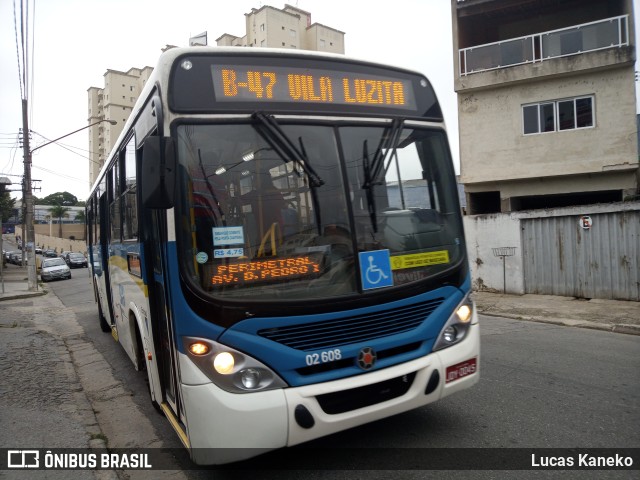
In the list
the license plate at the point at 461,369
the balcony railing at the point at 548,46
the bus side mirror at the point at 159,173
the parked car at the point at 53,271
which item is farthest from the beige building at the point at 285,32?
the license plate at the point at 461,369

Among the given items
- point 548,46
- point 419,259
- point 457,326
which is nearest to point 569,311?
point 457,326

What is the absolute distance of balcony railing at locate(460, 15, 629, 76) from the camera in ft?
51.6

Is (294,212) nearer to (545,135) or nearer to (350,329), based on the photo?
(350,329)

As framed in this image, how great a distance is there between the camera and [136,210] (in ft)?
14.8

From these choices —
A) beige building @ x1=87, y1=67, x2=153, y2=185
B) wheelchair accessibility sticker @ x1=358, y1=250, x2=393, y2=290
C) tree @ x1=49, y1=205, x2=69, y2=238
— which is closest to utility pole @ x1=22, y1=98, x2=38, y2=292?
wheelchair accessibility sticker @ x1=358, y1=250, x2=393, y2=290

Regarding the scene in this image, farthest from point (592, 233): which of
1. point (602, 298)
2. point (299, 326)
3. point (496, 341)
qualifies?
point (299, 326)

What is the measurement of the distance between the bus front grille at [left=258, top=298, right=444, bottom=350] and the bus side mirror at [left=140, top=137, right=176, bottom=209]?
41.0 inches

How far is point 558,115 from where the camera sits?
642 inches

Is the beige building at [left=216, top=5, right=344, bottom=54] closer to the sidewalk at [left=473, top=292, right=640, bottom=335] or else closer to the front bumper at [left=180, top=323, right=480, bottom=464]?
the sidewalk at [left=473, top=292, right=640, bottom=335]

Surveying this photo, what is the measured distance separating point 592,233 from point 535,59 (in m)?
7.87

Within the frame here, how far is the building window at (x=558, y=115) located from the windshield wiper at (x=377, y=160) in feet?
48.2

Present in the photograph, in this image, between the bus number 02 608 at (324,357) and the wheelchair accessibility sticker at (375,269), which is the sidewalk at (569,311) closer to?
the wheelchair accessibility sticker at (375,269)

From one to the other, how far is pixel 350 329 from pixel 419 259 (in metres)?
0.80

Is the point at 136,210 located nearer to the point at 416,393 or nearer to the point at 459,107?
the point at 416,393
